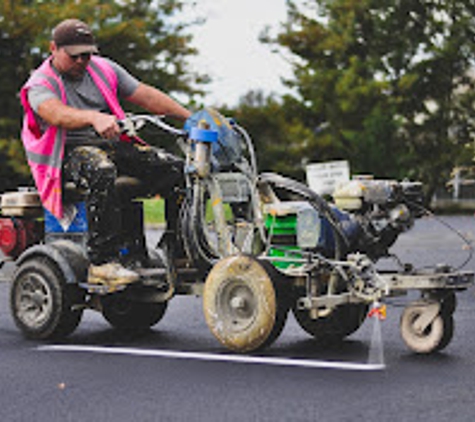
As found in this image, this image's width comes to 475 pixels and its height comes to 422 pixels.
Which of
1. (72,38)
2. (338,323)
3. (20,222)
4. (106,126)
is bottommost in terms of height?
(338,323)

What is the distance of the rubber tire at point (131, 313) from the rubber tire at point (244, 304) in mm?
1253

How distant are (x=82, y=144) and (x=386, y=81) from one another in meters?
27.7

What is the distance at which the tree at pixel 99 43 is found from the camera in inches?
1362

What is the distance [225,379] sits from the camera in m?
6.06

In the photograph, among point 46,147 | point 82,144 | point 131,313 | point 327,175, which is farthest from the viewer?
point 327,175

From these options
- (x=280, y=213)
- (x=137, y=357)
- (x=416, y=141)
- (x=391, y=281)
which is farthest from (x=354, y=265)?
(x=416, y=141)

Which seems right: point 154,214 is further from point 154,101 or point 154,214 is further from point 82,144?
point 82,144

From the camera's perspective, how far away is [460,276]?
251 inches

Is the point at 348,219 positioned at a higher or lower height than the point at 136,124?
lower

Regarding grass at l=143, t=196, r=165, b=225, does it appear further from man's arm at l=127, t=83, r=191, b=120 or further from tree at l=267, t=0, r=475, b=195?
man's arm at l=127, t=83, r=191, b=120

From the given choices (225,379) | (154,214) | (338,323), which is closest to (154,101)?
(338,323)

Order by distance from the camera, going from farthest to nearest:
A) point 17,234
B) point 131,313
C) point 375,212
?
1. point 131,313
2. point 17,234
3. point 375,212

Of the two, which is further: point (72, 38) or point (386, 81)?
point (386, 81)

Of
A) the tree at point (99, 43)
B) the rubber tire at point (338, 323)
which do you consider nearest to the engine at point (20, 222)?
the rubber tire at point (338, 323)
